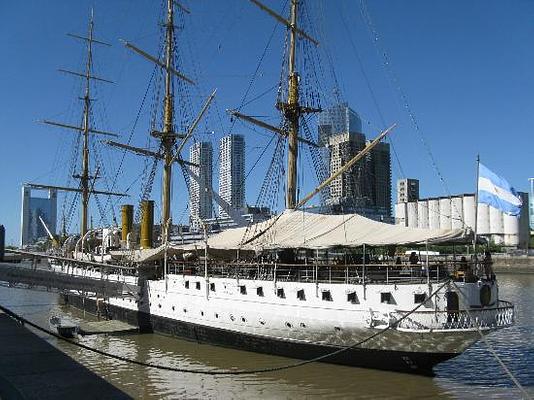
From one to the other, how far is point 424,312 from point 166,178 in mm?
28035

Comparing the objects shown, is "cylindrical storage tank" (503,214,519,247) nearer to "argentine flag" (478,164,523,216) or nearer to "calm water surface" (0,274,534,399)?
"calm water surface" (0,274,534,399)

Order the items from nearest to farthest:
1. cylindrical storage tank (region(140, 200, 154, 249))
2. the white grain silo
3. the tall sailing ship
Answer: the tall sailing ship → cylindrical storage tank (region(140, 200, 154, 249)) → the white grain silo

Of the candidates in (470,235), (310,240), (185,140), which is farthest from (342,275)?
(185,140)

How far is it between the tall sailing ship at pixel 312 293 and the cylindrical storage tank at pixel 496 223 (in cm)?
13264

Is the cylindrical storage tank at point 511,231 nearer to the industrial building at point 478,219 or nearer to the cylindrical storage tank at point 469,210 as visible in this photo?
the industrial building at point 478,219

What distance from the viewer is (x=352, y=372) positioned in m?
18.1

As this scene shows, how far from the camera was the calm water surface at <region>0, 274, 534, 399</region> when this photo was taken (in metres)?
16.2

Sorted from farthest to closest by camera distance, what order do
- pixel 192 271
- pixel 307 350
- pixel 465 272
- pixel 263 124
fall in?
pixel 263 124 → pixel 192 271 → pixel 307 350 → pixel 465 272

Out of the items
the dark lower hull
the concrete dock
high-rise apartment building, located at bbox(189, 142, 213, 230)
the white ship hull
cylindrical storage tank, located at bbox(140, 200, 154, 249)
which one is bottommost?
the dark lower hull

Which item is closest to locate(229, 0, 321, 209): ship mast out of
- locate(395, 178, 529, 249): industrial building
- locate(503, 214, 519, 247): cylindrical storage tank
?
locate(395, 178, 529, 249): industrial building

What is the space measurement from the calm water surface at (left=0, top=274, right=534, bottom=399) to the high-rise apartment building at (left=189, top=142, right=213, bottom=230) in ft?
22.9

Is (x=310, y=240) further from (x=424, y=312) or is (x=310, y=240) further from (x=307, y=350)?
(x=424, y=312)

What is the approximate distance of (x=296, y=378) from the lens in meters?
17.8

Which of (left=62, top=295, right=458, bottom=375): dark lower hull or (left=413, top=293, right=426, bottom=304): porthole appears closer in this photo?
(left=413, top=293, right=426, bottom=304): porthole
